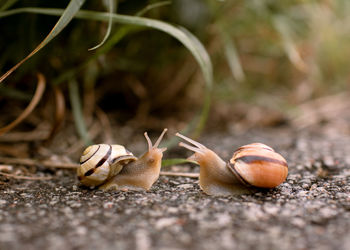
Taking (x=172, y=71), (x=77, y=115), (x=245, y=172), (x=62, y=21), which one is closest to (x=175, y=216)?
(x=245, y=172)

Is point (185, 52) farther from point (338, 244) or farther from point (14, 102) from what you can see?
point (338, 244)

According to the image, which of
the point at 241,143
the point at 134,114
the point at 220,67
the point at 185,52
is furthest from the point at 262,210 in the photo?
the point at 220,67

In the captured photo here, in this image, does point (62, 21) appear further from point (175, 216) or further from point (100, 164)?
point (175, 216)

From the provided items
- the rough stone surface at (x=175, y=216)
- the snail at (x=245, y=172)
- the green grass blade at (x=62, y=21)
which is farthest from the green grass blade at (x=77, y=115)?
the snail at (x=245, y=172)

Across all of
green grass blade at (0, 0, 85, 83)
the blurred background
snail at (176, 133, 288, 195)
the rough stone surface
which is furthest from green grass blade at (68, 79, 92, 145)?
snail at (176, 133, 288, 195)

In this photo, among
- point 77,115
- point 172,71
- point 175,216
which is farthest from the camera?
point 172,71

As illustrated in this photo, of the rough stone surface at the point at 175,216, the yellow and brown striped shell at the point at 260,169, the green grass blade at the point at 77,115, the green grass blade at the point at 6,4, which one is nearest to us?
the rough stone surface at the point at 175,216

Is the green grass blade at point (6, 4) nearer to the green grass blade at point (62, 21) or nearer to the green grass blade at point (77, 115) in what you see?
the green grass blade at point (62, 21)
